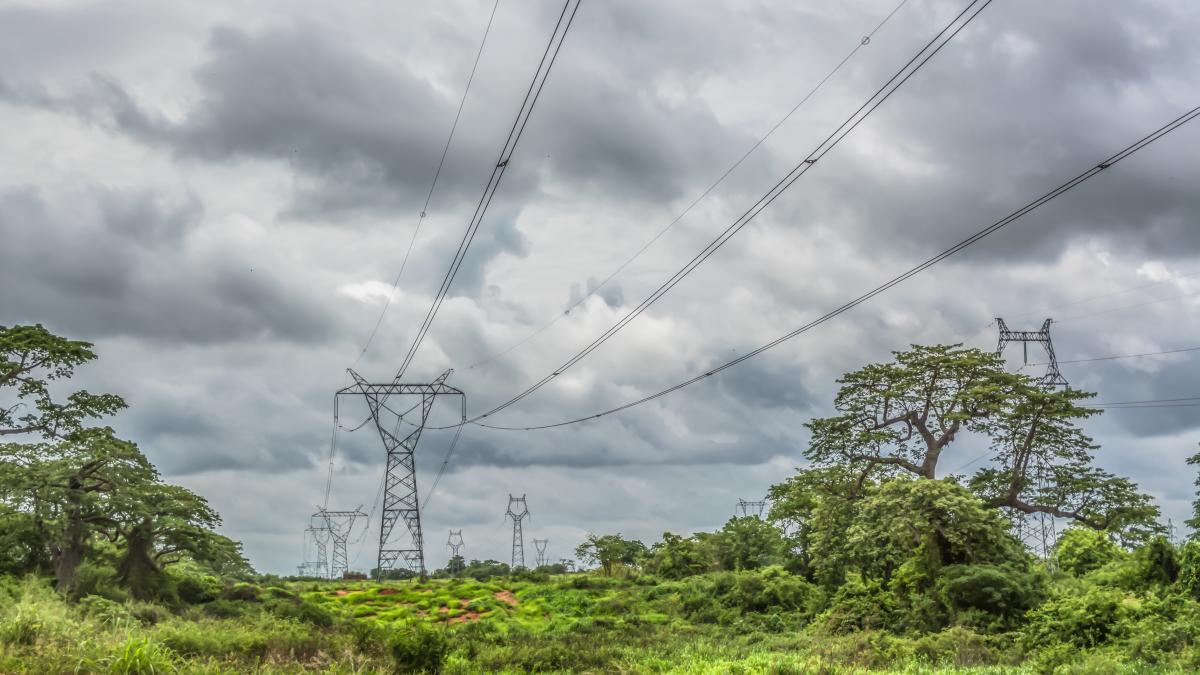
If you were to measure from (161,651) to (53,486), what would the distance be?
2381cm

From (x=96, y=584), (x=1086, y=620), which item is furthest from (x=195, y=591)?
(x=1086, y=620)

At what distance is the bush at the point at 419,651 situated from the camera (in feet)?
77.3

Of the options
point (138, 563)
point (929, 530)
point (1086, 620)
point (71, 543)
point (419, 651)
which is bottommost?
point (419, 651)

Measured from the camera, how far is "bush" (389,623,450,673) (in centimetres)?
2356

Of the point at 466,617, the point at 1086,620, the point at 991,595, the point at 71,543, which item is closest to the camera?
the point at 1086,620

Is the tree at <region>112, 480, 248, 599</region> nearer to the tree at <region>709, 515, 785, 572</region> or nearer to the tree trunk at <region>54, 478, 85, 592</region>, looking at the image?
the tree trunk at <region>54, 478, 85, 592</region>

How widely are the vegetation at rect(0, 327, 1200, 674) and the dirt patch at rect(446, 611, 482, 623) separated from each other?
220 mm

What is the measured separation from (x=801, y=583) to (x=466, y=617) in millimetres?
18955

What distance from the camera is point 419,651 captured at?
23.9 meters

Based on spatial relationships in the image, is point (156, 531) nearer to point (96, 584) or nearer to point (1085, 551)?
point (96, 584)

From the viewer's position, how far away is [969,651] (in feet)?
96.4

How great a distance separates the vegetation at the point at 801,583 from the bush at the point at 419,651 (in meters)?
0.07

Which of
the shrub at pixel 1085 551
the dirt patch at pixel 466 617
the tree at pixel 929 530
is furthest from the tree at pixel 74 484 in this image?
the shrub at pixel 1085 551

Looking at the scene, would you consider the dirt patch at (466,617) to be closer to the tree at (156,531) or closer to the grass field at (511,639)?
the grass field at (511,639)
